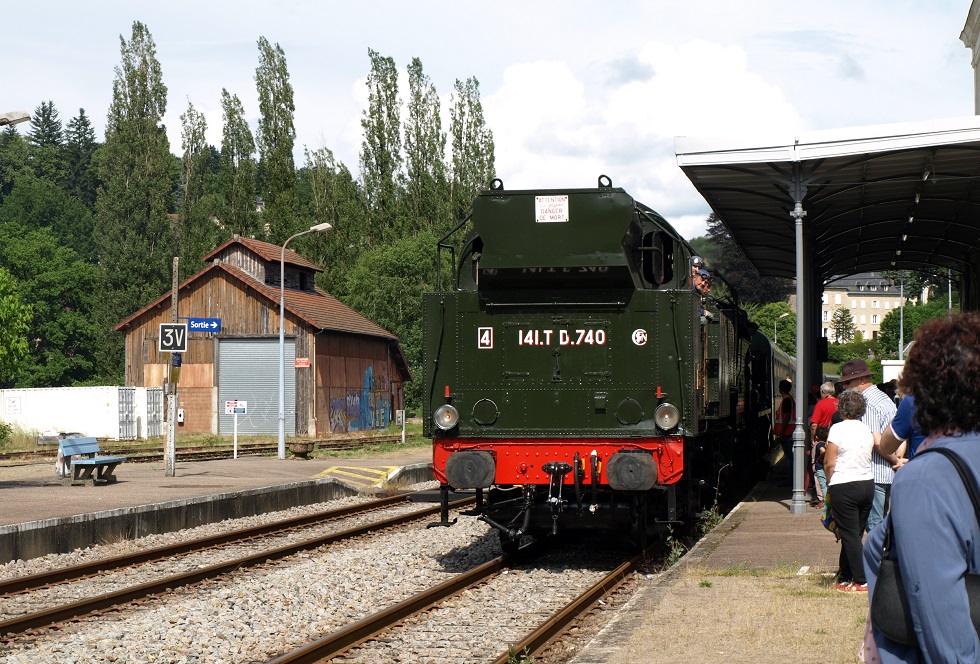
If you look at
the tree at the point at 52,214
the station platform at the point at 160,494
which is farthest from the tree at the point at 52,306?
the station platform at the point at 160,494

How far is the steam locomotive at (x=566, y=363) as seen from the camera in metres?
11.2

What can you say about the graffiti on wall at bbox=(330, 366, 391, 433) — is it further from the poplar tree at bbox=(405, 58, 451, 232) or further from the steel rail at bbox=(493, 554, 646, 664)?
the steel rail at bbox=(493, 554, 646, 664)

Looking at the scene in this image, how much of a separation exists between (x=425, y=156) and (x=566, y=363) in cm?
5310

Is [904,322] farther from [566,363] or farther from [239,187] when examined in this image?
[566,363]

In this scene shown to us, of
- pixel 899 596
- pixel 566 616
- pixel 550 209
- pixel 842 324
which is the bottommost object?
pixel 566 616

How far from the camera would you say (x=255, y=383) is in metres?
46.4

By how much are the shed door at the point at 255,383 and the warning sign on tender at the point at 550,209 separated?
35.6 m

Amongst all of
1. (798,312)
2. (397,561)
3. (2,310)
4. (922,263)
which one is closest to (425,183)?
(2,310)

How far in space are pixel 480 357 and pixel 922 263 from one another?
2309 cm

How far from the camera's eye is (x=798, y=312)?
1684 cm

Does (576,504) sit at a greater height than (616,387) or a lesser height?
lesser

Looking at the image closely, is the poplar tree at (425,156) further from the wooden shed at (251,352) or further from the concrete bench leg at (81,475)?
the concrete bench leg at (81,475)

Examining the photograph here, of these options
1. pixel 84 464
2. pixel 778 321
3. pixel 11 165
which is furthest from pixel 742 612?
pixel 11 165

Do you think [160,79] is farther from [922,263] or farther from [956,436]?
[956,436]
